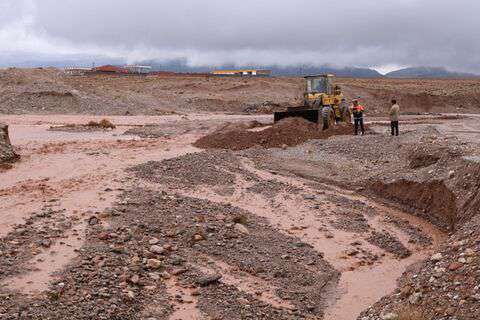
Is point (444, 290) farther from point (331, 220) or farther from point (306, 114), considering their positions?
point (306, 114)

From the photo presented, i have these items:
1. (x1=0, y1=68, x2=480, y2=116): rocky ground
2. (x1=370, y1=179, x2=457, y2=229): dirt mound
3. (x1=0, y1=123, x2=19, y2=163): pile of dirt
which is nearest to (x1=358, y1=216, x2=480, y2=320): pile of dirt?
(x1=370, y1=179, x2=457, y2=229): dirt mound

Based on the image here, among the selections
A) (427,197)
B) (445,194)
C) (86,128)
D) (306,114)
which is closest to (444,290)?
(445,194)

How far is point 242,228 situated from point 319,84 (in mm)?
14440

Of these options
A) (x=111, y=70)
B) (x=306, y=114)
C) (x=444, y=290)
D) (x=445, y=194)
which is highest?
(x=111, y=70)

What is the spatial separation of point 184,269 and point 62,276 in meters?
1.67

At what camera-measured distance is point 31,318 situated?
6.36 meters

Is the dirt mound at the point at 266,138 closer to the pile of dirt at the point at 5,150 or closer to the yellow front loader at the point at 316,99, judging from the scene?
the yellow front loader at the point at 316,99

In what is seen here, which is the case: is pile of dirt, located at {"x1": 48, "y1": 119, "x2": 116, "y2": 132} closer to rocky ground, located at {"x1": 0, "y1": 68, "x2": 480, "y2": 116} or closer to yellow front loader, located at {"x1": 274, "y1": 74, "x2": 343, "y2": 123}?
yellow front loader, located at {"x1": 274, "y1": 74, "x2": 343, "y2": 123}

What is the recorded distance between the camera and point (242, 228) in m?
10.1

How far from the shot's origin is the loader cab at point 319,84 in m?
23.4

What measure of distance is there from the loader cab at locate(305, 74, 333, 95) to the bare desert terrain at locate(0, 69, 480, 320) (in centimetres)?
323

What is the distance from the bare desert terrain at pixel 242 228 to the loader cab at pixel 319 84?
10.6 ft

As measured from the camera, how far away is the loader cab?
76.7 ft

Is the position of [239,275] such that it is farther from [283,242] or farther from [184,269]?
[283,242]
